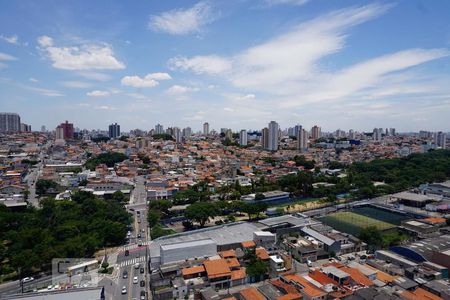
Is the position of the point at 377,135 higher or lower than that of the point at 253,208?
higher

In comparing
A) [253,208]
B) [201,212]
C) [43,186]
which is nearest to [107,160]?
[43,186]

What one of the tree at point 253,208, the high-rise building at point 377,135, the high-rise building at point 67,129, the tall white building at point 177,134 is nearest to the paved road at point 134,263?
the tree at point 253,208

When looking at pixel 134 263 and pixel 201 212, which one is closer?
pixel 134 263

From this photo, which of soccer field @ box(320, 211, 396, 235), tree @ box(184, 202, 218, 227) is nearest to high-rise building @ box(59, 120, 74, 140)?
tree @ box(184, 202, 218, 227)

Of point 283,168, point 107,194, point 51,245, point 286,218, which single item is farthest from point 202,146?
point 51,245

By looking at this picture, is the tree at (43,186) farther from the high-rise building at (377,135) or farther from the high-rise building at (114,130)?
the high-rise building at (377,135)

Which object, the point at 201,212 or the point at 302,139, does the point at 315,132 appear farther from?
the point at 201,212

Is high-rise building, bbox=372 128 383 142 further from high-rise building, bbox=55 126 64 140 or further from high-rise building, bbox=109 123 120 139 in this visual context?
high-rise building, bbox=55 126 64 140
